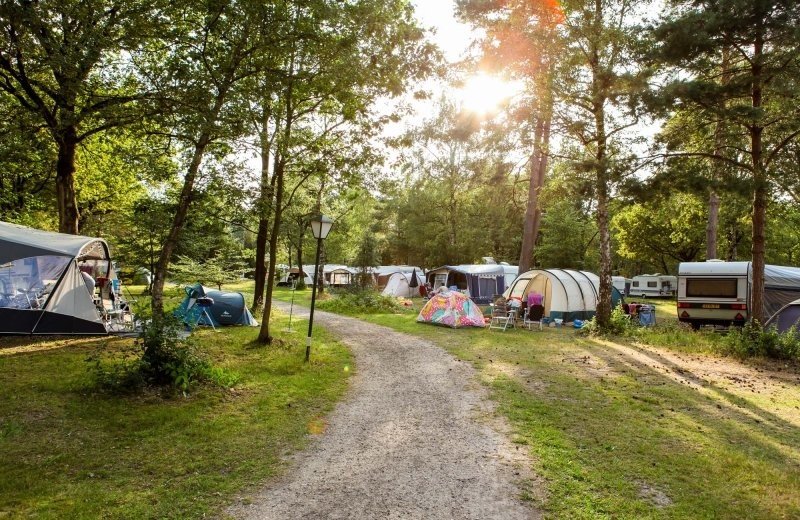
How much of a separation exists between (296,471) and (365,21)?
24.5 feet

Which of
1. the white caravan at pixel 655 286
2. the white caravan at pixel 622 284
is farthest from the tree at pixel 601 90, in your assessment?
the white caravan at pixel 655 286

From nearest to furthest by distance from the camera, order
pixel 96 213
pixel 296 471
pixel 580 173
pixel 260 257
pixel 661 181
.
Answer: pixel 296 471
pixel 661 181
pixel 580 173
pixel 260 257
pixel 96 213

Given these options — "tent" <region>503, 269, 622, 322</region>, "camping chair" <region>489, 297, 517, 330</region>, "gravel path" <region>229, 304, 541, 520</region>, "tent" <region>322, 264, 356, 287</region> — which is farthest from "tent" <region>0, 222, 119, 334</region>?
"tent" <region>322, 264, 356, 287</region>

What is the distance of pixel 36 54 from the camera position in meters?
7.52

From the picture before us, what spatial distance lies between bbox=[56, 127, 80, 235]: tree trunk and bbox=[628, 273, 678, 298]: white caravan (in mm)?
38221

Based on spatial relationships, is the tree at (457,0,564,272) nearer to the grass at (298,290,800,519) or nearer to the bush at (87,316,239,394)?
the grass at (298,290,800,519)

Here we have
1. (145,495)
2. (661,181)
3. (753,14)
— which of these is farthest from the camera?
(661,181)

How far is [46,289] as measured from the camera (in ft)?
30.3

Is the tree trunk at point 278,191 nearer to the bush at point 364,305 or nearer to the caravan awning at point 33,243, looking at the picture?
the caravan awning at point 33,243

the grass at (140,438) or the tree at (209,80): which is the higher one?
the tree at (209,80)

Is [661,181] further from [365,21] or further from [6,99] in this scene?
[6,99]

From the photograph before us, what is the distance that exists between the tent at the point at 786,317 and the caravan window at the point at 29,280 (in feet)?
53.7

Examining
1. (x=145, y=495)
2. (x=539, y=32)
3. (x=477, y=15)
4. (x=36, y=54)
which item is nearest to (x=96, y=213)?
(x=36, y=54)

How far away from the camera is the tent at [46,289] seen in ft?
29.0
